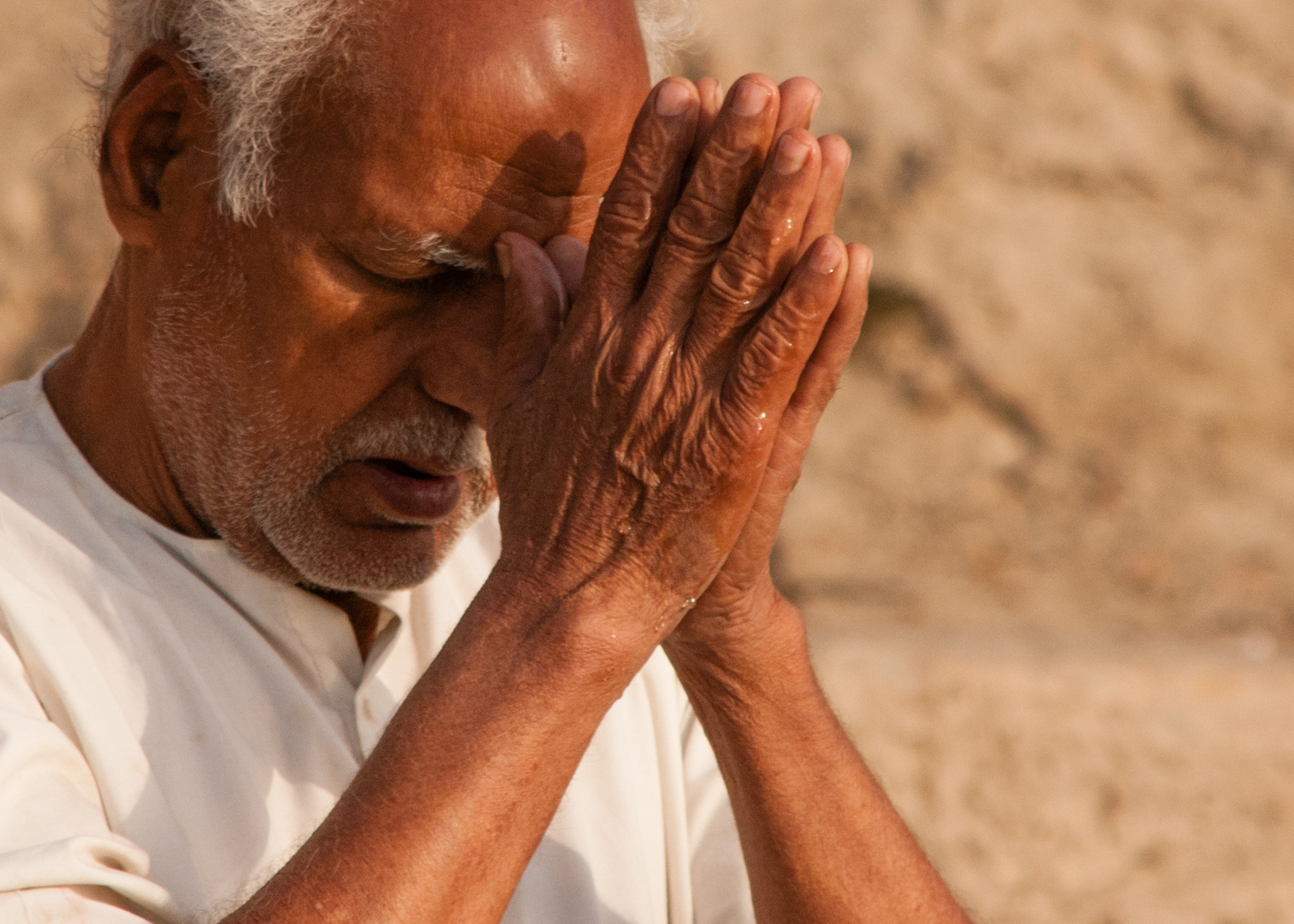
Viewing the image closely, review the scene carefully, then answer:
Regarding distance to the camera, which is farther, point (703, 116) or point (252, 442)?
point (252, 442)

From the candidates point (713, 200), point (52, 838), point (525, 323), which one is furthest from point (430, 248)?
point (52, 838)

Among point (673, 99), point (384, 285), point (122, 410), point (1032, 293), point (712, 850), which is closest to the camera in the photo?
point (673, 99)

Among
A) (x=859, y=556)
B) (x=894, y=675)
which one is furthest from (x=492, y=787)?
(x=859, y=556)

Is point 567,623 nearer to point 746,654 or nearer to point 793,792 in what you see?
point 746,654

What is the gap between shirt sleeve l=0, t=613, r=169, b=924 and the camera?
1.43m

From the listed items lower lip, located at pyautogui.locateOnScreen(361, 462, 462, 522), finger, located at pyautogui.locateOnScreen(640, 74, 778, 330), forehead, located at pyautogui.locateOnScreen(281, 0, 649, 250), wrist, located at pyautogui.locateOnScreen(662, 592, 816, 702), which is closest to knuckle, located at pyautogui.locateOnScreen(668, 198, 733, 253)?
finger, located at pyautogui.locateOnScreen(640, 74, 778, 330)

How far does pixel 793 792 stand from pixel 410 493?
708 mm

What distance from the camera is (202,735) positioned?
6.06ft

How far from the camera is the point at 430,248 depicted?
6.18ft

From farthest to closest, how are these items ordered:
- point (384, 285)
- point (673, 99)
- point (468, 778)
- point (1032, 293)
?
point (1032, 293)
point (384, 285)
point (673, 99)
point (468, 778)

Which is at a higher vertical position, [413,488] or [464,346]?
[464,346]

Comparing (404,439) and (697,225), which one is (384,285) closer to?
(404,439)

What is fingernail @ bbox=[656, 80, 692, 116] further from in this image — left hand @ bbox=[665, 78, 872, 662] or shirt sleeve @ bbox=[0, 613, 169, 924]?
shirt sleeve @ bbox=[0, 613, 169, 924]

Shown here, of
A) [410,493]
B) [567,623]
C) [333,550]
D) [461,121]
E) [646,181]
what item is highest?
[461,121]
